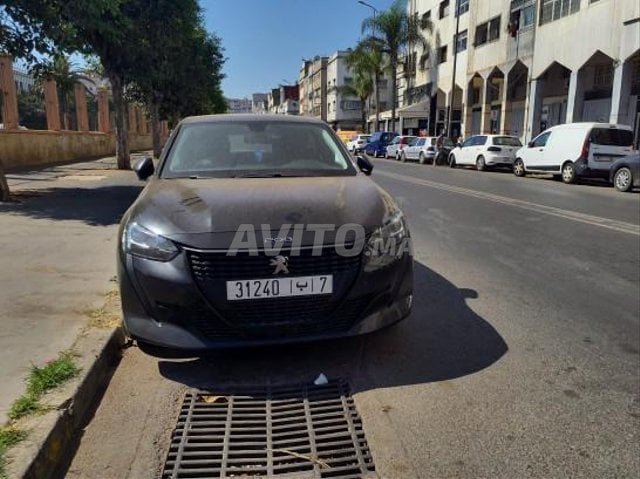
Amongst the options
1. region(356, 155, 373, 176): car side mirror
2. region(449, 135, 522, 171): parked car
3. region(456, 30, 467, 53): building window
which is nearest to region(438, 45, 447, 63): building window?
region(456, 30, 467, 53): building window

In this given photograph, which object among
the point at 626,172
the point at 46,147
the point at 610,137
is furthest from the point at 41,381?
the point at 46,147

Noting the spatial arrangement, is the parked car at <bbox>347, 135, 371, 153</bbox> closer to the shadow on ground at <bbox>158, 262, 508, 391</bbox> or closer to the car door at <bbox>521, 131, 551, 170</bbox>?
the car door at <bbox>521, 131, 551, 170</bbox>

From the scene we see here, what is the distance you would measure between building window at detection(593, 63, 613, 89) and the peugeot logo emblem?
2894 cm

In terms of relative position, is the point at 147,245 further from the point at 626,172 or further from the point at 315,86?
the point at 315,86

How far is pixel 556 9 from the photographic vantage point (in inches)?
1121

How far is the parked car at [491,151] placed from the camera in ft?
79.2

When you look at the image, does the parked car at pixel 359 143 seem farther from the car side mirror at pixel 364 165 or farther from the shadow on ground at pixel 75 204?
the car side mirror at pixel 364 165

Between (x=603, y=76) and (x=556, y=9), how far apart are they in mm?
4154

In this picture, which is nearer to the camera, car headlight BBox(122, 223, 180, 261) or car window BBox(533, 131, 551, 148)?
car headlight BBox(122, 223, 180, 261)

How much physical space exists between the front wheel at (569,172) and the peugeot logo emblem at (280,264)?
17217 millimetres

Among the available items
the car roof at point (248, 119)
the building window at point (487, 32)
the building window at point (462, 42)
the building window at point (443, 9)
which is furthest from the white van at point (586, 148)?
the building window at point (443, 9)

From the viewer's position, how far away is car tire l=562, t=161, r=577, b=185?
59.8 ft

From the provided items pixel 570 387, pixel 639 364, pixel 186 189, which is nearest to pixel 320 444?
pixel 570 387

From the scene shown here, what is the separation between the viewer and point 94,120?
39.7 meters
